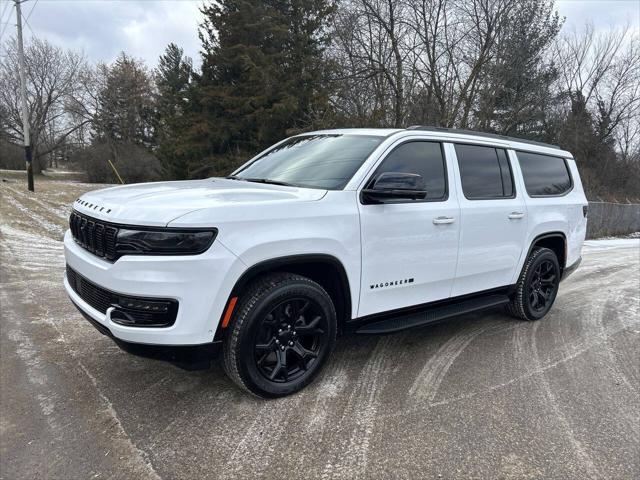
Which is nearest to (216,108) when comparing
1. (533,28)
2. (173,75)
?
(533,28)

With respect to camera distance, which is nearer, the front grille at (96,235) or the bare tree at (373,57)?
the front grille at (96,235)

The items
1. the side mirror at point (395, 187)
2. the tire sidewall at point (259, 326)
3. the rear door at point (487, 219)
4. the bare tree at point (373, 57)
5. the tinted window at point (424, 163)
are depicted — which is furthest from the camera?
the bare tree at point (373, 57)

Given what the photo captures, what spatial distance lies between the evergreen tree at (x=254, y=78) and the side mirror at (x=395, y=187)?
14.9 metres

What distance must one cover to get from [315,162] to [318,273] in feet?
3.24

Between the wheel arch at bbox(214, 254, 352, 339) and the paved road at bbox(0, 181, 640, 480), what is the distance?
621 millimetres

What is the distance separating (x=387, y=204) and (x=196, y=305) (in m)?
1.58

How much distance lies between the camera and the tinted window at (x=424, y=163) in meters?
3.64

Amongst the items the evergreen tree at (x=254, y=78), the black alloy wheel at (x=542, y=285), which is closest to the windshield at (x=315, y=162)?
the black alloy wheel at (x=542, y=285)

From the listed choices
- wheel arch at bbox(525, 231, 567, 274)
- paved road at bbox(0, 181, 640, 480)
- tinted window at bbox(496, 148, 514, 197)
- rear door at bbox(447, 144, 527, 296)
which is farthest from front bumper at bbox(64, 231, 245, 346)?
wheel arch at bbox(525, 231, 567, 274)

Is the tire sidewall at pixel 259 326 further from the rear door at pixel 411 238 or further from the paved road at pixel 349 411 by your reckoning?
the rear door at pixel 411 238

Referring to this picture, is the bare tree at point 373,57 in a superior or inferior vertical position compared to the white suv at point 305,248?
superior

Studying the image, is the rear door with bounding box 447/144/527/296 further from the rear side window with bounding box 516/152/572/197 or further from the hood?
the hood

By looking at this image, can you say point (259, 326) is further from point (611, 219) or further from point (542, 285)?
point (611, 219)

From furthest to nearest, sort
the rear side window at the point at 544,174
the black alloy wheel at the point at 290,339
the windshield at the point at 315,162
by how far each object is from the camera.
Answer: the rear side window at the point at 544,174, the windshield at the point at 315,162, the black alloy wheel at the point at 290,339
